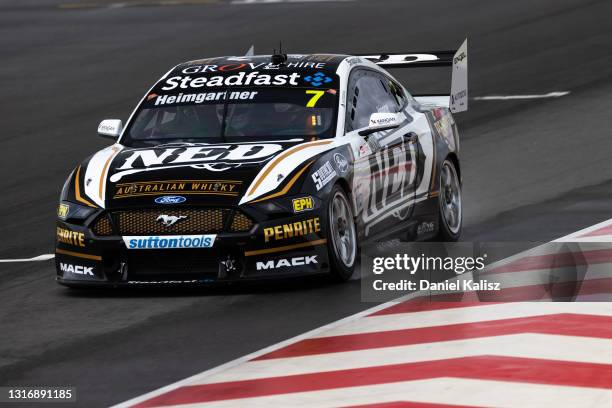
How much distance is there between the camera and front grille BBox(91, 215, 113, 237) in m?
11.6

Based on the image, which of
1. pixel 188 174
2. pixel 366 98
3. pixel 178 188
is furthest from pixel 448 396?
pixel 366 98

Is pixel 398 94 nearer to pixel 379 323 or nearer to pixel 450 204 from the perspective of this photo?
pixel 450 204

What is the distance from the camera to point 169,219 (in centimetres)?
1141

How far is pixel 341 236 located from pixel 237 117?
137 cm

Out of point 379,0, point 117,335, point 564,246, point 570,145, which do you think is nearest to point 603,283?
point 564,246

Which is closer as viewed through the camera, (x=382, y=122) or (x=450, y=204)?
(x=382, y=122)

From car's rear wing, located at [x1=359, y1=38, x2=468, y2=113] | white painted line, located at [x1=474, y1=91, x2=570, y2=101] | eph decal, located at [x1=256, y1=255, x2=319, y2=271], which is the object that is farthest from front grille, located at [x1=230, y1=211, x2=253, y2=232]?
white painted line, located at [x1=474, y1=91, x2=570, y2=101]

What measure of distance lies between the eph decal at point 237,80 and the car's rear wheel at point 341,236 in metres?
1.32

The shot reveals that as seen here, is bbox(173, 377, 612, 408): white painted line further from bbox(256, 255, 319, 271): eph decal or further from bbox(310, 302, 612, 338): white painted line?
bbox(256, 255, 319, 271): eph decal

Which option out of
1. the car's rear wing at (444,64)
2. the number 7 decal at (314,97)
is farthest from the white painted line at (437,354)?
the car's rear wing at (444,64)

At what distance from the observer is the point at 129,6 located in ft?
112

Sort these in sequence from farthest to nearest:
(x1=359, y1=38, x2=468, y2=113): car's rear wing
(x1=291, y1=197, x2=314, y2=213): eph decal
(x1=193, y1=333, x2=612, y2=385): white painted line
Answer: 1. (x1=359, y1=38, x2=468, y2=113): car's rear wing
2. (x1=291, y1=197, x2=314, y2=213): eph decal
3. (x1=193, y1=333, x2=612, y2=385): white painted line

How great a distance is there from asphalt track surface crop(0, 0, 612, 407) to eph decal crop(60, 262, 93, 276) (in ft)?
0.67
